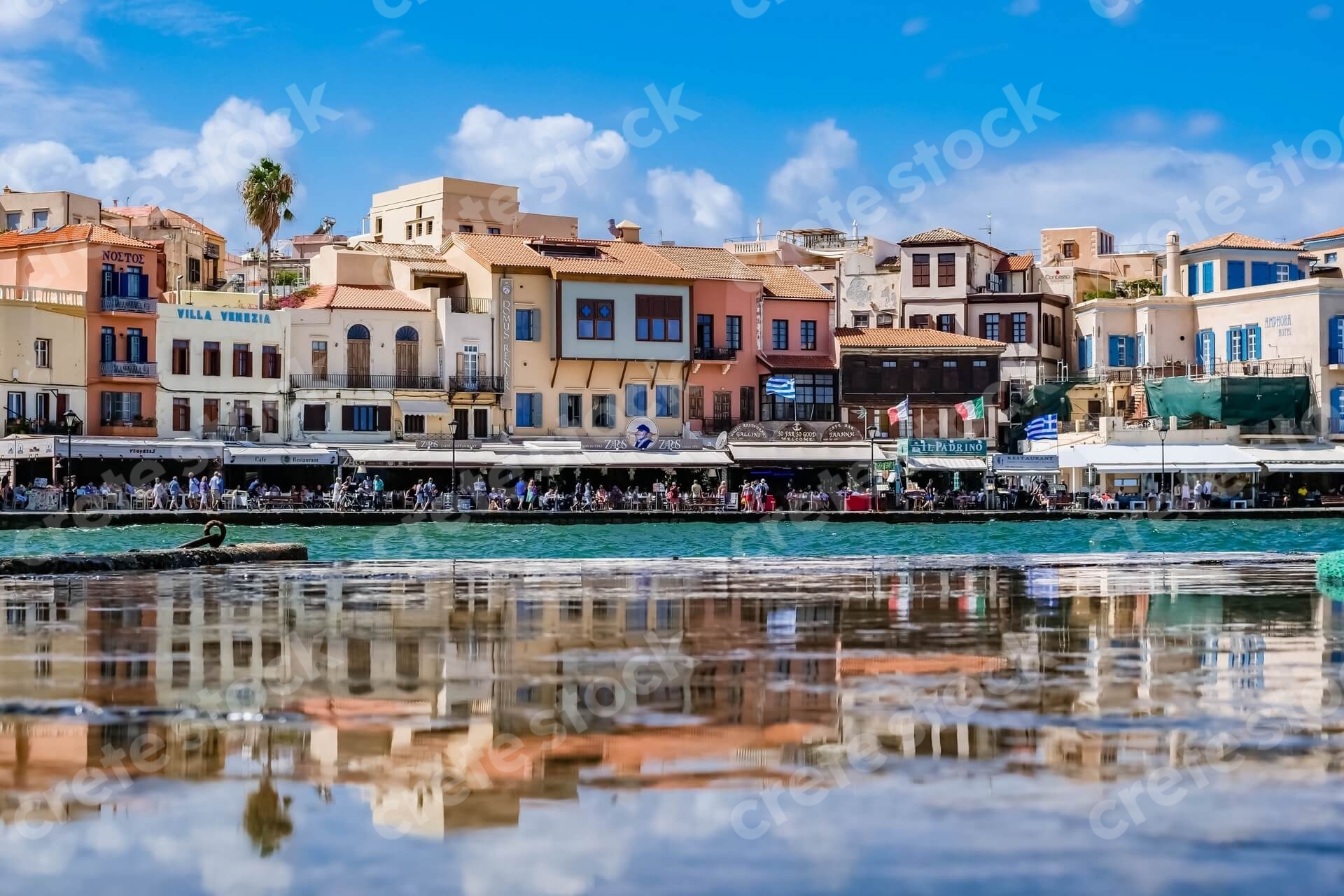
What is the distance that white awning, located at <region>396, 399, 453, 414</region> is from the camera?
199ft

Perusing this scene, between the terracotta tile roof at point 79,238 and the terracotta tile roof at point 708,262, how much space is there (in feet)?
65.9

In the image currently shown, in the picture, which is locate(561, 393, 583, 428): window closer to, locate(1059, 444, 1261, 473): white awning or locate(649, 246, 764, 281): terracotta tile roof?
locate(649, 246, 764, 281): terracotta tile roof

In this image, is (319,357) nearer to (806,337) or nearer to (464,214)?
(806,337)

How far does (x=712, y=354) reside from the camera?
65.0 m

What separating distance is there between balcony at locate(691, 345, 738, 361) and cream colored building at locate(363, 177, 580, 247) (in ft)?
69.8

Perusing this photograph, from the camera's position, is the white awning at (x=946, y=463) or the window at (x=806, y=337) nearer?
the white awning at (x=946, y=463)

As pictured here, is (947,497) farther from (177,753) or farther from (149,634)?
(177,753)

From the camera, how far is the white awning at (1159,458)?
60.8 m

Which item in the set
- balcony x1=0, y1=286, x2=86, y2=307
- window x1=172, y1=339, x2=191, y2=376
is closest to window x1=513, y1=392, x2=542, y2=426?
window x1=172, y1=339, x2=191, y2=376

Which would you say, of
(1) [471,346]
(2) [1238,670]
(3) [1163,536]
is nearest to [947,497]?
(3) [1163,536]

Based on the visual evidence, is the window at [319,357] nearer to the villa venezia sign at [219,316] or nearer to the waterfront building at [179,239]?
the villa venezia sign at [219,316]

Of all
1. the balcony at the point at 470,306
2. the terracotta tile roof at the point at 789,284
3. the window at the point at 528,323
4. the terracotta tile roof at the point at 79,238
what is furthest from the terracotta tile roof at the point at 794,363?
the terracotta tile roof at the point at 79,238

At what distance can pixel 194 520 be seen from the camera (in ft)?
167

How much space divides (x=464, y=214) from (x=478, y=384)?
1023 inches
